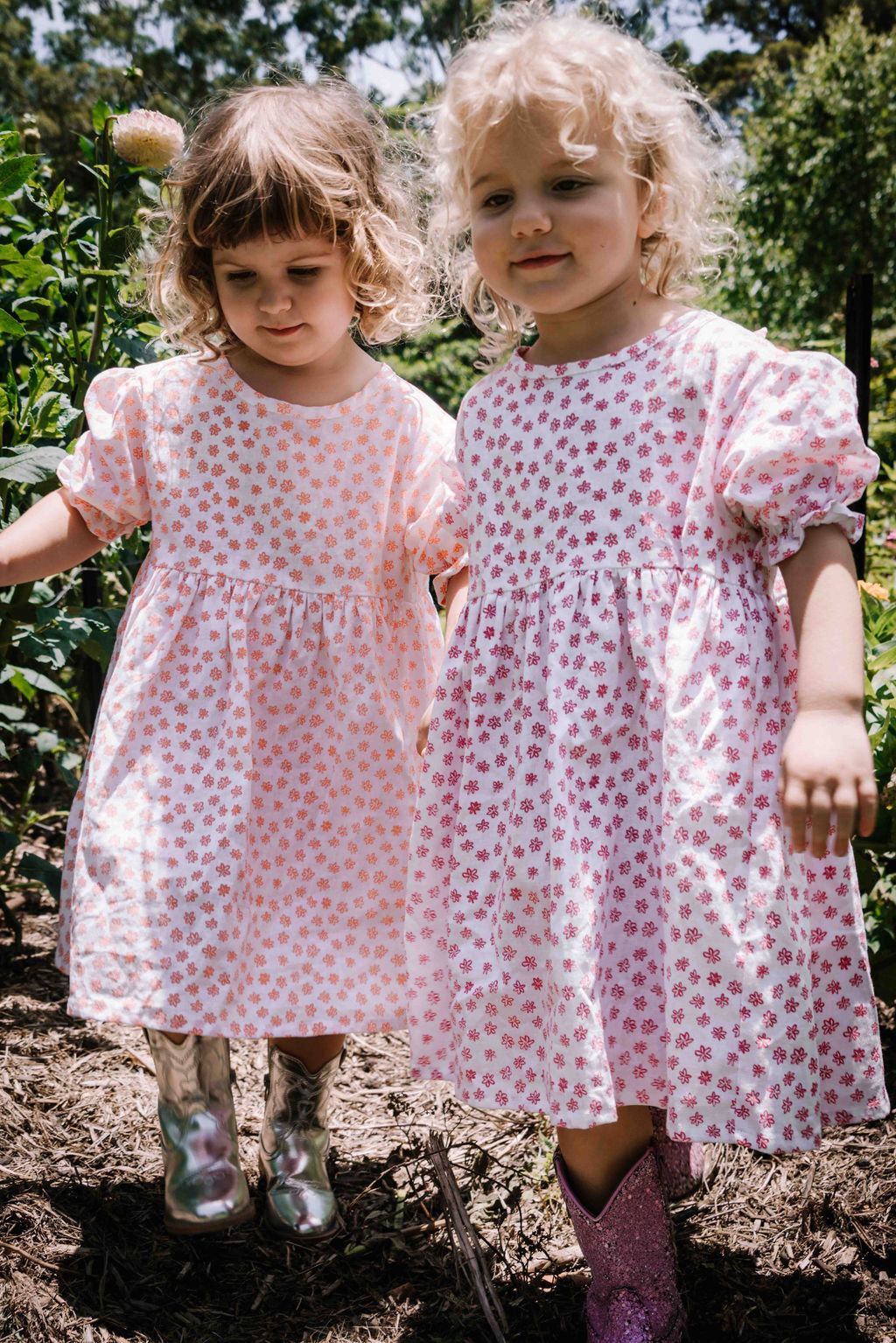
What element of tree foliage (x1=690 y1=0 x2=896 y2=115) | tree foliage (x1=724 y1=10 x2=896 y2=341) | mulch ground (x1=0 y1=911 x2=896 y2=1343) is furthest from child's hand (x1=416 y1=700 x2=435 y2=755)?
tree foliage (x1=690 y1=0 x2=896 y2=115)

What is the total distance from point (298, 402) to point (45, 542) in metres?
0.43

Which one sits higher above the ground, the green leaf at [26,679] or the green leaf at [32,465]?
the green leaf at [32,465]

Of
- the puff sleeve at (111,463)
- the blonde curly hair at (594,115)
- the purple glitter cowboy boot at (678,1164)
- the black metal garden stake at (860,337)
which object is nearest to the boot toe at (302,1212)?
the purple glitter cowboy boot at (678,1164)

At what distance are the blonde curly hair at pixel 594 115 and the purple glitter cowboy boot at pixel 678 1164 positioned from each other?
120 cm

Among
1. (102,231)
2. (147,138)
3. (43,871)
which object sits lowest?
(43,871)

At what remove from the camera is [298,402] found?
1.78 meters

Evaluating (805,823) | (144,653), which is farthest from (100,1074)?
(805,823)

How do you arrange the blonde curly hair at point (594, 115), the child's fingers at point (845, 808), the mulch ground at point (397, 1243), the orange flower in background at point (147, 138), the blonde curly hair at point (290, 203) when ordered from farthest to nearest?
the orange flower in background at point (147, 138) → the blonde curly hair at point (290, 203) → the mulch ground at point (397, 1243) → the blonde curly hair at point (594, 115) → the child's fingers at point (845, 808)

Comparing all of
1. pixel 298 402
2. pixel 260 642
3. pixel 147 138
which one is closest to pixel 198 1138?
pixel 260 642

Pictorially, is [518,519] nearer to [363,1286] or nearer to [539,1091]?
[539,1091]

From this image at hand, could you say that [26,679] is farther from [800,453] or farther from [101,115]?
[800,453]

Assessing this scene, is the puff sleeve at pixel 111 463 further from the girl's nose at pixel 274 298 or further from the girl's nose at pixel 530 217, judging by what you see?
the girl's nose at pixel 530 217

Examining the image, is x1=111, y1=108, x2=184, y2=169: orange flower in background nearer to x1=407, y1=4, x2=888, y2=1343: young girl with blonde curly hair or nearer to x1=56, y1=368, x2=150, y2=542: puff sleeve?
x1=56, y1=368, x2=150, y2=542: puff sleeve

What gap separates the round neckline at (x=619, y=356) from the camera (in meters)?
1.47
